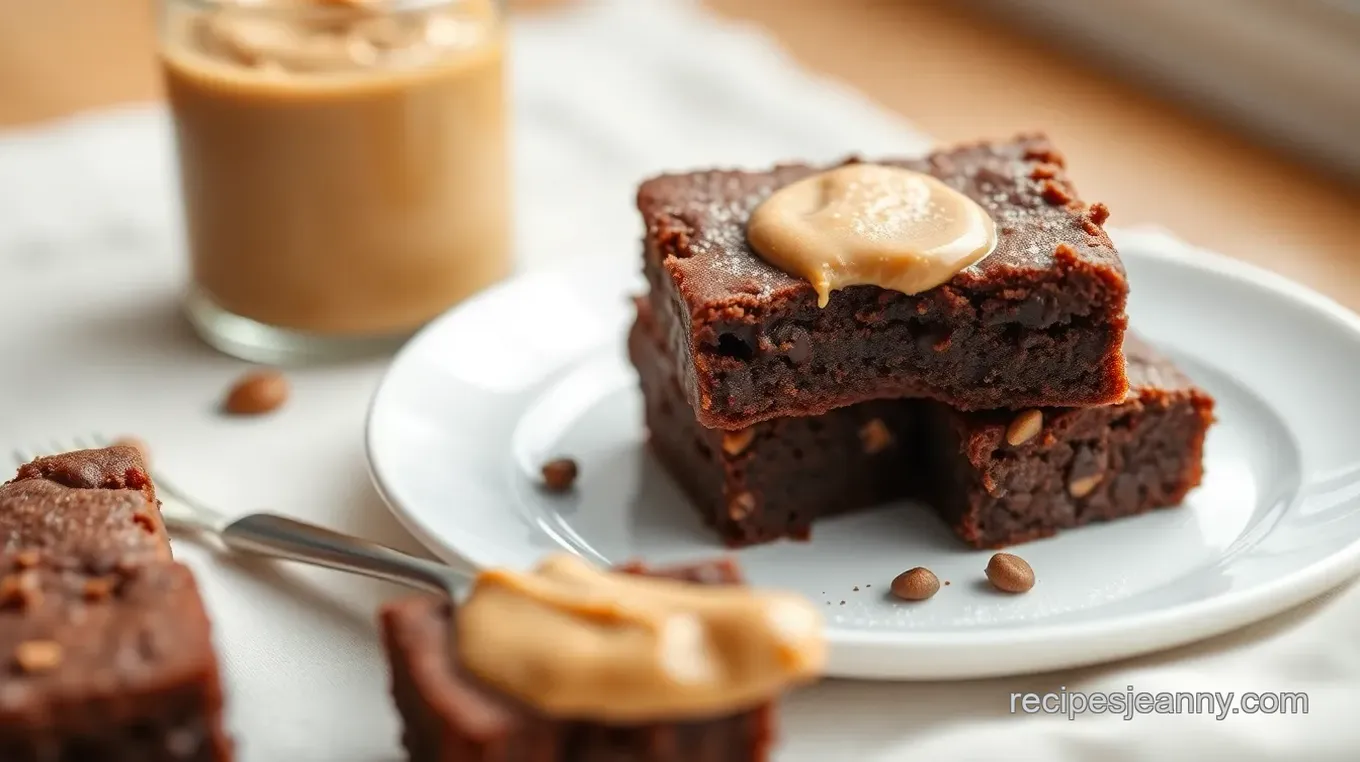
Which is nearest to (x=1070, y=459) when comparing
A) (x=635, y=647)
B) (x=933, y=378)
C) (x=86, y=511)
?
(x=933, y=378)

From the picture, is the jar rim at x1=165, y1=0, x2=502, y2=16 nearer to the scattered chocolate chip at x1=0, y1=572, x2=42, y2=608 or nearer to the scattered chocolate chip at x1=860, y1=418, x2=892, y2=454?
the scattered chocolate chip at x1=860, y1=418, x2=892, y2=454

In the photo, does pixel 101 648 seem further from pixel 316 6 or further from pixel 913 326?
pixel 316 6

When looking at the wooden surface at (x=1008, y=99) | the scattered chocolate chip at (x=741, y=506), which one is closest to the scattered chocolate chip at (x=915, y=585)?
the scattered chocolate chip at (x=741, y=506)

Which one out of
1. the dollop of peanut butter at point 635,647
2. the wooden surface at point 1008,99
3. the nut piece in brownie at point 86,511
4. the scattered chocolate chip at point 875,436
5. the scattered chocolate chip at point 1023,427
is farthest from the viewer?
the wooden surface at point 1008,99

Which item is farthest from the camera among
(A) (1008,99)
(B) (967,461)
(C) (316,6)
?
(A) (1008,99)

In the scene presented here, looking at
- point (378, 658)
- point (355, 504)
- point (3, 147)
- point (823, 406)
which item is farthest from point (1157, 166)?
point (3, 147)

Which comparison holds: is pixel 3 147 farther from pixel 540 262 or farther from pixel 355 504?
pixel 355 504

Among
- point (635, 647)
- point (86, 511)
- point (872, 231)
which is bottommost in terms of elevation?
point (86, 511)

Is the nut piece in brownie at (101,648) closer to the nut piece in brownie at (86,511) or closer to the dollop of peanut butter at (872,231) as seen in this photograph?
the nut piece in brownie at (86,511)
